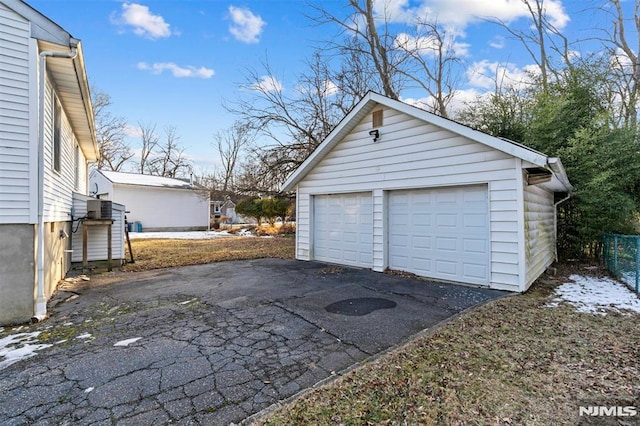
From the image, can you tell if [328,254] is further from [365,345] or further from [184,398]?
[184,398]

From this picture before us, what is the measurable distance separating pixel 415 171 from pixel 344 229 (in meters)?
2.67

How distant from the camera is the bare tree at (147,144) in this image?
3459 centimetres

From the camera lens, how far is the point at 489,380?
108 inches

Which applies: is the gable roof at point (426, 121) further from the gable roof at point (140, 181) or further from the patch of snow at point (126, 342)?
the gable roof at point (140, 181)

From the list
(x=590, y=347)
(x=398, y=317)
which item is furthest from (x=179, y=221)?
(x=590, y=347)

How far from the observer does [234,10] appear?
1023cm

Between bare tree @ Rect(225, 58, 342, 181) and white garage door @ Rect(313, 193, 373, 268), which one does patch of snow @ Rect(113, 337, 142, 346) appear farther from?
bare tree @ Rect(225, 58, 342, 181)

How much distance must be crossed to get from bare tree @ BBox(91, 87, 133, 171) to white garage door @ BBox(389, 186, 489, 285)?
27.9m

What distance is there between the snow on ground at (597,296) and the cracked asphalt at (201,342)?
1.25 meters

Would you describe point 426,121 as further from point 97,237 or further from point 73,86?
point 97,237

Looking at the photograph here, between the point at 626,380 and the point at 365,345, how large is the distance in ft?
7.72

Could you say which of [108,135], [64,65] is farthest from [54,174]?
[108,135]

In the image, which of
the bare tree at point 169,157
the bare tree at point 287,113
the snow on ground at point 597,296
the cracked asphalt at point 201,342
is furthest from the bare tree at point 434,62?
the bare tree at point 169,157

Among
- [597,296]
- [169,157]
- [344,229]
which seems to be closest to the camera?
[597,296]
